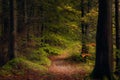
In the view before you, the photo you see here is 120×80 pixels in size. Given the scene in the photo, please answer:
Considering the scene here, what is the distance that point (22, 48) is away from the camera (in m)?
19.8

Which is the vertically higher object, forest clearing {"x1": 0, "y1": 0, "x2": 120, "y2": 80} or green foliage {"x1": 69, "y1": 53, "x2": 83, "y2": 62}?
forest clearing {"x1": 0, "y1": 0, "x2": 120, "y2": 80}

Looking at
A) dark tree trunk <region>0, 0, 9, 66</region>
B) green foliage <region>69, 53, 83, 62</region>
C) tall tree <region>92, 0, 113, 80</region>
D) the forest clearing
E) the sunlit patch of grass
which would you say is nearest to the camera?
tall tree <region>92, 0, 113, 80</region>

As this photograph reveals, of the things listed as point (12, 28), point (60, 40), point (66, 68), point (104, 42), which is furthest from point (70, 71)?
point (60, 40)

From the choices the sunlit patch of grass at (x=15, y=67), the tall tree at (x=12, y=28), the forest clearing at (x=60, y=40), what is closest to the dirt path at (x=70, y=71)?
the forest clearing at (x=60, y=40)

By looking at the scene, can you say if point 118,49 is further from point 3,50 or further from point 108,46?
point 3,50

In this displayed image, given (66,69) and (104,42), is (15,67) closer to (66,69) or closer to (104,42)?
(66,69)

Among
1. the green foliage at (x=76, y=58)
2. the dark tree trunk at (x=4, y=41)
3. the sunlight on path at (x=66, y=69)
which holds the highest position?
the dark tree trunk at (x=4, y=41)

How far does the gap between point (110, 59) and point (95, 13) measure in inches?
370

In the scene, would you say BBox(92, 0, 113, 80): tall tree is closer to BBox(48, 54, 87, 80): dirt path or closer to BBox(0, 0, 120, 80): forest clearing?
BBox(0, 0, 120, 80): forest clearing

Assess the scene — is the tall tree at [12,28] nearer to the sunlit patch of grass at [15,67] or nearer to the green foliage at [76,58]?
the sunlit patch of grass at [15,67]

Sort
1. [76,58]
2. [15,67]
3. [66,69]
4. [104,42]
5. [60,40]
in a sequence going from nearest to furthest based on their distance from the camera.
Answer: [104,42]
[15,67]
[66,69]
[76,58]
[60,40]

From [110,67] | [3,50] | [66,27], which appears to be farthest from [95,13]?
[110,67]

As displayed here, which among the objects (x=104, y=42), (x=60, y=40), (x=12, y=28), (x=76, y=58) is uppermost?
(x=12, y=28)

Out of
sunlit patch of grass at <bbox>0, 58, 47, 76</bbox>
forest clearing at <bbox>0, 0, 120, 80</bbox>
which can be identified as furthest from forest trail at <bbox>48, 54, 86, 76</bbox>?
sunlit patch of grass at <bbox>0, 58, 47, 76</bbox>
